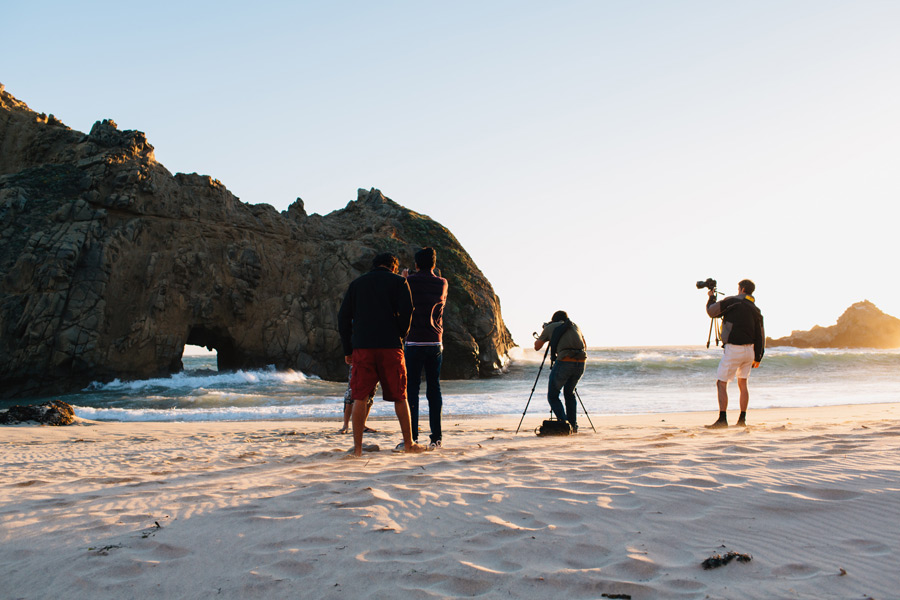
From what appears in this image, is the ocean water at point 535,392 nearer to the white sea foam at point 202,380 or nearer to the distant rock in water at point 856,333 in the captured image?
the white sea foam at point 202,380

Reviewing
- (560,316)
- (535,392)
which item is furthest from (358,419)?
(535,392)

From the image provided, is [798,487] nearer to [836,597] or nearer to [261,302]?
[836,597]

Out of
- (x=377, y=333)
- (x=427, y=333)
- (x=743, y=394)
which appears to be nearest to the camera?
(x=377, y=333)

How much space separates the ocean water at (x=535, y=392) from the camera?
12.2 meters

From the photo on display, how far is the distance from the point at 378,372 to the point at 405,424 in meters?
0.56

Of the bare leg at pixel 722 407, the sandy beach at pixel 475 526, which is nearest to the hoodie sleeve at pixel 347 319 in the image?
the sandy beach at pixel 475 526

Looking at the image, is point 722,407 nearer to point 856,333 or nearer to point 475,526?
point 475,526

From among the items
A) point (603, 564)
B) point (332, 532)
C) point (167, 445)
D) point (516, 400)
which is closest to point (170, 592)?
point (332, 532)

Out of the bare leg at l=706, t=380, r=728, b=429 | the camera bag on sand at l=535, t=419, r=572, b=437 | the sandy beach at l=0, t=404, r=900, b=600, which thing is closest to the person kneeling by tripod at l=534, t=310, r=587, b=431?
the camera bag on sand at l=535, t=419, r=572, b=437

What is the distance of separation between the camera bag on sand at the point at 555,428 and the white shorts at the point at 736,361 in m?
2.34

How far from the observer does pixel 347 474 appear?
A: 3.84 m

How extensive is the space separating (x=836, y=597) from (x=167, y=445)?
666 cm

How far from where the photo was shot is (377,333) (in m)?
4.74

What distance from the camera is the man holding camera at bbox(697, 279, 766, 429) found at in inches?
285
